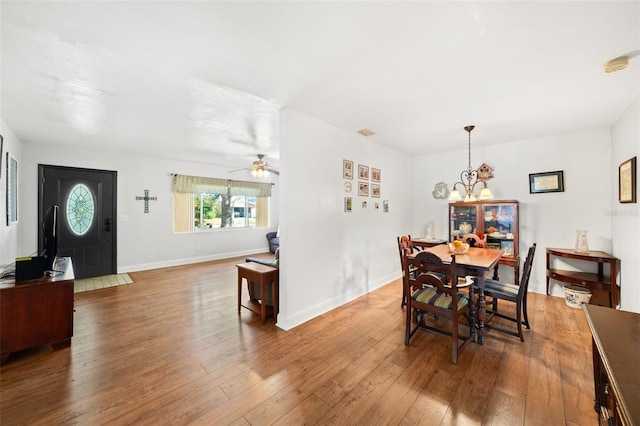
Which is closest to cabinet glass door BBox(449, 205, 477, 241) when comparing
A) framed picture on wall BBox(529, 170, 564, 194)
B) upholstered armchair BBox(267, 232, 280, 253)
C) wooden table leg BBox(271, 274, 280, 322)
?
framed picture on wall BBox(529, 170, 564, 194)

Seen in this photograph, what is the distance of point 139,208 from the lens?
214 inches

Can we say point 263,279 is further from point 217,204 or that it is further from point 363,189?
point 217,204

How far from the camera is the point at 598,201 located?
11.6ft

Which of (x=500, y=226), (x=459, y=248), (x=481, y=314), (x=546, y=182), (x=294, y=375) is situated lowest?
(x=294, y=375)

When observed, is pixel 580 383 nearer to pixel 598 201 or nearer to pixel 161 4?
pixel 598 201

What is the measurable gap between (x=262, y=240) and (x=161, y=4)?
21.7ft

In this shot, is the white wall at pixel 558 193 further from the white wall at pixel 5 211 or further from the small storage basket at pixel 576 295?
the white wall at pixel 5 211

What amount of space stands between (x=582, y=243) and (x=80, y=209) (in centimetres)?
827

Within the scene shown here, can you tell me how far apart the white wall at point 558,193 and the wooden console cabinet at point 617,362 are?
3.20 m

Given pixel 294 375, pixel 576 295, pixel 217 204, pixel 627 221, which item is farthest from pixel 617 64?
pixel 217 204

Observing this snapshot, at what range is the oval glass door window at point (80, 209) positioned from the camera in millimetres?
4672

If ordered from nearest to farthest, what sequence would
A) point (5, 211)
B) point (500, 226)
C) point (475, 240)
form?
point (5, 211)
point (475, 240)
point (500, 226)

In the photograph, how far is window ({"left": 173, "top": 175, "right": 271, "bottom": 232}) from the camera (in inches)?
240

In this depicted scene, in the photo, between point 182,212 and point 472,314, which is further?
point 182,212
